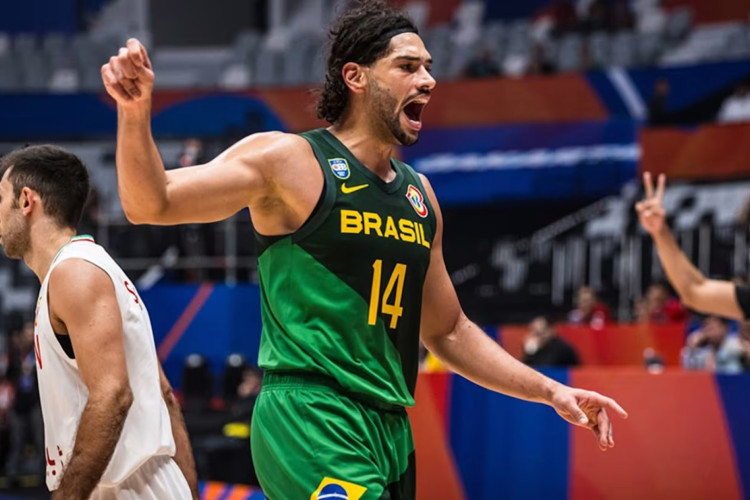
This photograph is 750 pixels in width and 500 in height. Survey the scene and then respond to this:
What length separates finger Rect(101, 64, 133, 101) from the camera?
2965 mm

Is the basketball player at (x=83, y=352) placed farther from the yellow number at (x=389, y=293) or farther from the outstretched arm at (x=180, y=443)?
the yellow number at (x=389, y=293)

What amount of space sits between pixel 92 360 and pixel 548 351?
794 cm

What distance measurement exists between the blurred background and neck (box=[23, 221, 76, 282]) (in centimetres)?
376

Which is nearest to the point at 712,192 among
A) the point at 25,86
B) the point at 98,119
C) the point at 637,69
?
the point at 637,69

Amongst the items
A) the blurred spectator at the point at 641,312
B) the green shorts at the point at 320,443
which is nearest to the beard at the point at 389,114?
the green shorts at the point at 320,443

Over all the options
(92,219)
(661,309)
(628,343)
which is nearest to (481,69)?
(661,309)

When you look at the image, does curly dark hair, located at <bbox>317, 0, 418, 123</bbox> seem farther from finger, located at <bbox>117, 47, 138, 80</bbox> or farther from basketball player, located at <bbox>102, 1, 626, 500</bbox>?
finger, located at <bbox>117, 47, 138, 80</bbox>

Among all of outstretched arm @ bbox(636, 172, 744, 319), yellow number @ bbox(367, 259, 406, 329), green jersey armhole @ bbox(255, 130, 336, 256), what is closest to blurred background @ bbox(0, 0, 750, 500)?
outstretched arm @ bbox(636, 172, 744, 319)

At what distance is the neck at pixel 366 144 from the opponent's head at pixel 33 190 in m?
0.90

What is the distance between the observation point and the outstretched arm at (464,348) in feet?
13.4

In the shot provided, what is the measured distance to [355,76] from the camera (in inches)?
158

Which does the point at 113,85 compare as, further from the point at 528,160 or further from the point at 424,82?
the point at 528,160

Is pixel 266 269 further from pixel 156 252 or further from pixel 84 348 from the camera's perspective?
pixel 156 252

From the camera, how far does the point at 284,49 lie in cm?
2350
